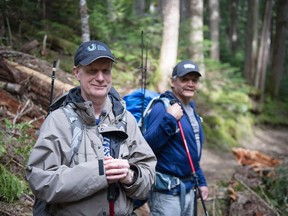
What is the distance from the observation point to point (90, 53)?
253 centimetres

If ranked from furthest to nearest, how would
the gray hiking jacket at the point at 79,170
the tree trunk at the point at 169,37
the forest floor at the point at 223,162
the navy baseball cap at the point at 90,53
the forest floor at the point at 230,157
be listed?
the tree trunk at the point at 169,37
the forest floor at the point at 230,157
the forest floor at the point at 223,162
the navy baseball cap at the point at 90,53
the gray hiking jacket at the point at 79,170

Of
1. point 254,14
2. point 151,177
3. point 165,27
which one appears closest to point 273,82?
point 254,14

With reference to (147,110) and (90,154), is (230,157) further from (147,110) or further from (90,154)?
(90,154)

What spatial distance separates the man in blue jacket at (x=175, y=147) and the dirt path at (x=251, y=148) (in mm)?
4529

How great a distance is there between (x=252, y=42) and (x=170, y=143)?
50.5 feet

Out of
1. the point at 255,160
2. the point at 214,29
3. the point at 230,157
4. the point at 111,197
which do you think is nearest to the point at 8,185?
the point at 111,197

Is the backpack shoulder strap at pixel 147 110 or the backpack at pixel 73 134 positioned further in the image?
the backpack shoulder strap at pixel 147 110

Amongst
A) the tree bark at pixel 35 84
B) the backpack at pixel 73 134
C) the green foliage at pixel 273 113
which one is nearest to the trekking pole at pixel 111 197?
the backpack at pixel 73 134

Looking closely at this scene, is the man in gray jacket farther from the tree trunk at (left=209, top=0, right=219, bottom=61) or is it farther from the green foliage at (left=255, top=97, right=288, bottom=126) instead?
the tree trunk at (left=209, top=0, right=219, bottom=61)

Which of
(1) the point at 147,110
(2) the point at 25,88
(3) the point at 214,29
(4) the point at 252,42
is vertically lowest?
(1) the point at 147,110

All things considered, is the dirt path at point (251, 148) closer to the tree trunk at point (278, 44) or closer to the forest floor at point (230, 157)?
the forest floor at point (230, 157)

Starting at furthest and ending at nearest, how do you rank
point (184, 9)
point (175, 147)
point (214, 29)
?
point (184, 9) < point (214, 29) < point (175, 147)

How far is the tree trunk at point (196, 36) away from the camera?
39.7 feet

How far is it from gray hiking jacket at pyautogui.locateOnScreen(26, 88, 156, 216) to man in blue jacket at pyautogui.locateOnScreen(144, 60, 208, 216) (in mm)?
1088
